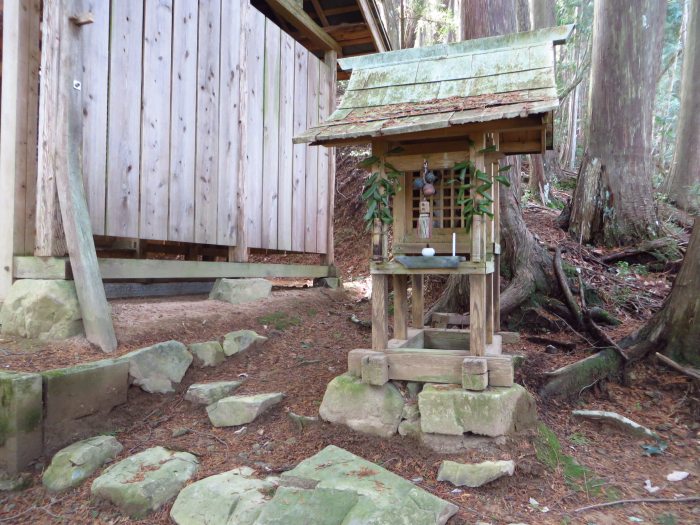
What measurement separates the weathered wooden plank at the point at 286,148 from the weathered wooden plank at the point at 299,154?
0.32 feet

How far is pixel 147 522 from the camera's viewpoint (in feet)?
9.36

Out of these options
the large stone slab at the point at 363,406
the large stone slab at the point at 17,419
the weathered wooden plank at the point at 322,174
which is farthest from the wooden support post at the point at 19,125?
the weathered wooden plank at the point at 322,174

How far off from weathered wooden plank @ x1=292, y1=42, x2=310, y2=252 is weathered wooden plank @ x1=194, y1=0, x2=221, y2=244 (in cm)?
174

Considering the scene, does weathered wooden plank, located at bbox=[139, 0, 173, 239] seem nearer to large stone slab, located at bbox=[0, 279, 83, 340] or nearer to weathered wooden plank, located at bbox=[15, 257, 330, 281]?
weathered wooden plank, located at bbox=[15, 257, 330, 281]

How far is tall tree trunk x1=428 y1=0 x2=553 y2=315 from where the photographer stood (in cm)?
620

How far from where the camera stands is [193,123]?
17.6ft

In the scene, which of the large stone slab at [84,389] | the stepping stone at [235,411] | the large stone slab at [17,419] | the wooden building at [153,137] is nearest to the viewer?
the large stone slab at [17,419]

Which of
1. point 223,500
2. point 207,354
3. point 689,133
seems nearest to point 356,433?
point 223,500

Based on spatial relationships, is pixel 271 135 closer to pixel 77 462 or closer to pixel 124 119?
pixel 124 119

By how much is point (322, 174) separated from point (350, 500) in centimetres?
604

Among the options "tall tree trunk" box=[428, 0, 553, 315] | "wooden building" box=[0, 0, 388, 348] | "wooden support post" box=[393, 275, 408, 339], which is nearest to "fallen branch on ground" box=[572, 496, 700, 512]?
"wooden support post" box=[393, 275, 408, 339]

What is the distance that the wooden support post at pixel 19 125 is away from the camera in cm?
401

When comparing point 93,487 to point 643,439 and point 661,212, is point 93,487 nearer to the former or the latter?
point 643,439

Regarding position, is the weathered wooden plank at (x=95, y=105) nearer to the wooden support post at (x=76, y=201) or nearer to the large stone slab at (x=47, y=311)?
the wooden support post at (x=76, y=201)
